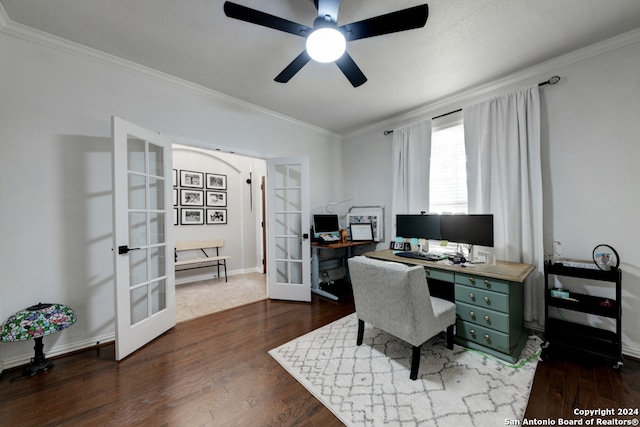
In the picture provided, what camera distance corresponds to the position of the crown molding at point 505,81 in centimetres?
201

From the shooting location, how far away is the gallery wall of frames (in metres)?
4.41

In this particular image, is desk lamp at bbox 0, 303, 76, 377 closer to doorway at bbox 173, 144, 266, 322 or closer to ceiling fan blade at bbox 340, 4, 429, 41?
doorway at bbox 173, 144, 266, 322

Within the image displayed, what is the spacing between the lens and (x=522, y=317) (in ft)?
7.39

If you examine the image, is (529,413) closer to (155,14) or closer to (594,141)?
(594,141)

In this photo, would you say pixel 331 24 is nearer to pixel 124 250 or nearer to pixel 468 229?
pixel 468 229

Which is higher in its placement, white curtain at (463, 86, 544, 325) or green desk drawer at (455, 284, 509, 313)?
white curtain at (463, 86, 544, 325)

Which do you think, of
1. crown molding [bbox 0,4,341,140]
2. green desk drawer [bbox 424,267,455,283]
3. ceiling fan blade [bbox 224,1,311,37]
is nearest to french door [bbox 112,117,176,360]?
crown molding [bbox 0,4,341,140]

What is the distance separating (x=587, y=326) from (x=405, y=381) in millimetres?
1740

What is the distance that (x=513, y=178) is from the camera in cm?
245

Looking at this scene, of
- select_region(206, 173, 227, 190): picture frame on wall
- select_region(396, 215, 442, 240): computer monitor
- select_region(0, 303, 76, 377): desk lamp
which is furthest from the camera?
select_region(206, 173, 227, 190): picture frame on wall

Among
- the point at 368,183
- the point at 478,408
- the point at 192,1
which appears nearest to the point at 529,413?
the point at 478,408

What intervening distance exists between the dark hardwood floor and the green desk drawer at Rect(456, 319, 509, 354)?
28 centimetres

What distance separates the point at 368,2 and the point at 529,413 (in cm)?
288

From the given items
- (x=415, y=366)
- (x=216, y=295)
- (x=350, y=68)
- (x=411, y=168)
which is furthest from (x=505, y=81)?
(x=216, y=295)
